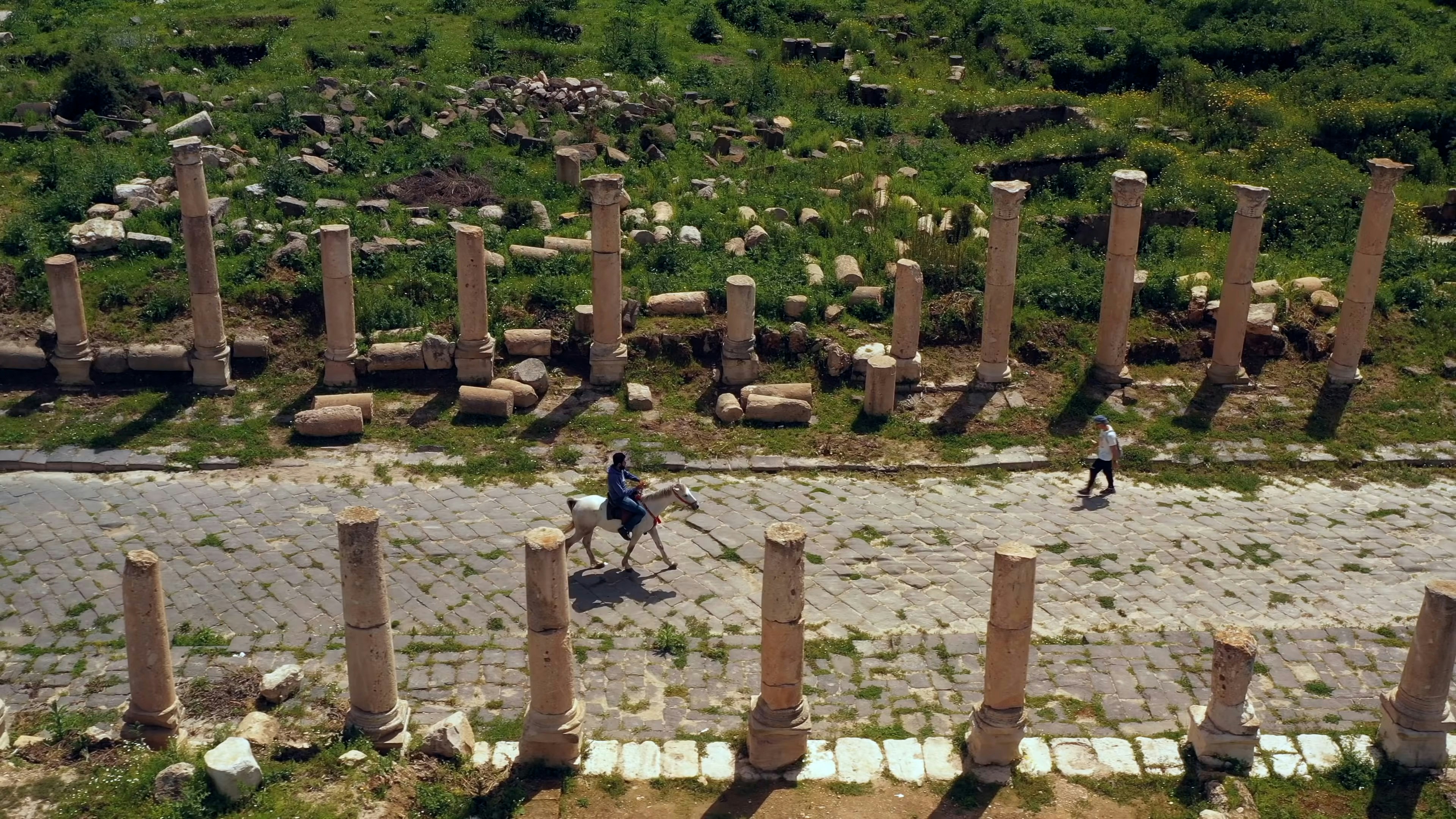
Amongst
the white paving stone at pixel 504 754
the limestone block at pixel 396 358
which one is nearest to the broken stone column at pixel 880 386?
the limestone block at pixel 396 358

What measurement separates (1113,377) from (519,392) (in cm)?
803

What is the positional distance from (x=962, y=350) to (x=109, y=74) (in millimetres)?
16560

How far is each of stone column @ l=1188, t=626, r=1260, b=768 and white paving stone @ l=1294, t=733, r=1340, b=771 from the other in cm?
48

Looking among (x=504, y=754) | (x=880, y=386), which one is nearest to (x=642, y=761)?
(x=504, y=754)

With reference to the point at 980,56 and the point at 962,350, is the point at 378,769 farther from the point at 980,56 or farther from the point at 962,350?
the point at 980,56

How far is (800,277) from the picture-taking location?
2248 centimetres

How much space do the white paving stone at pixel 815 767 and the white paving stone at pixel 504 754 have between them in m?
2.33

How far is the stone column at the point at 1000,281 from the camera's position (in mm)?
20422

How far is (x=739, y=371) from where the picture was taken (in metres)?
20.7

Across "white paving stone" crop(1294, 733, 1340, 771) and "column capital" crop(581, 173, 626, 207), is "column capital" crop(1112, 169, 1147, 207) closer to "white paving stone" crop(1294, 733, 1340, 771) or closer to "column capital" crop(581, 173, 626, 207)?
"column capital" crop(581, 173, 626, 207)

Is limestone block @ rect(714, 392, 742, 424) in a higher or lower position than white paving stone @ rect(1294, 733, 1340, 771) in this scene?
higher

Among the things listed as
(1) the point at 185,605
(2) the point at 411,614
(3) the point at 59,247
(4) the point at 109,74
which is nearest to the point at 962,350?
(2) the point at 411,614

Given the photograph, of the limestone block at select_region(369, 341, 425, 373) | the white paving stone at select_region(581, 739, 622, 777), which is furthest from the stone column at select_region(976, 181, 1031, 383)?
the white paving stone at select_region(581, 739, 622, 777)

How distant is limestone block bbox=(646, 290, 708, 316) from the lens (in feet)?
70.9
